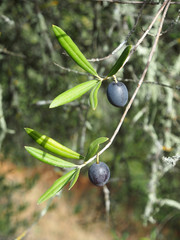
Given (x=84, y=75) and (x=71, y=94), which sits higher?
(x=71, y=94)

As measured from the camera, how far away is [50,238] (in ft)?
19.6

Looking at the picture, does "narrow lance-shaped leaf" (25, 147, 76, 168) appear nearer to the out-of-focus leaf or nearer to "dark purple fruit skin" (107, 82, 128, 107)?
the out-of-focus leaf

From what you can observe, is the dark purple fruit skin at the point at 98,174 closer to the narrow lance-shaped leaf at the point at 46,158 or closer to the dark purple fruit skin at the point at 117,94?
the narrow lance-shaped leaf at the point at 46,158

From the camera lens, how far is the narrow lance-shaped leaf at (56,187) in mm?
744

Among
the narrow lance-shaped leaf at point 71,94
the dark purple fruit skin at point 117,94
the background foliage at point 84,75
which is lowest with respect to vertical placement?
the background foliage at point 84,75

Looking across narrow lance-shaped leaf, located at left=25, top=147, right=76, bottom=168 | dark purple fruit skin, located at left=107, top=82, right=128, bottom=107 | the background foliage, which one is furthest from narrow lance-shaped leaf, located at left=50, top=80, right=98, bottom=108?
the background foliage

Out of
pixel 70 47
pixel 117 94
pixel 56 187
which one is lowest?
pixel 56 187

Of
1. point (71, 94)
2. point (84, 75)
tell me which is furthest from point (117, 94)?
point (84, 75)

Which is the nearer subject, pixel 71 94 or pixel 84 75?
pixel 71 94

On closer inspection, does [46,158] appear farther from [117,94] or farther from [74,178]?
[117,94]

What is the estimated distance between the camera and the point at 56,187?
29.8 inches

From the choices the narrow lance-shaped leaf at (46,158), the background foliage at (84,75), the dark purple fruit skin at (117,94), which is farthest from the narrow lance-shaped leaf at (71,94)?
the background foliage at (84,75)

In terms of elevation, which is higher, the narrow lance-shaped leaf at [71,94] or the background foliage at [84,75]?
the narrow lance-shaped leaf at [71,94]

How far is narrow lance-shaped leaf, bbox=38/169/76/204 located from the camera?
2.44 feet
